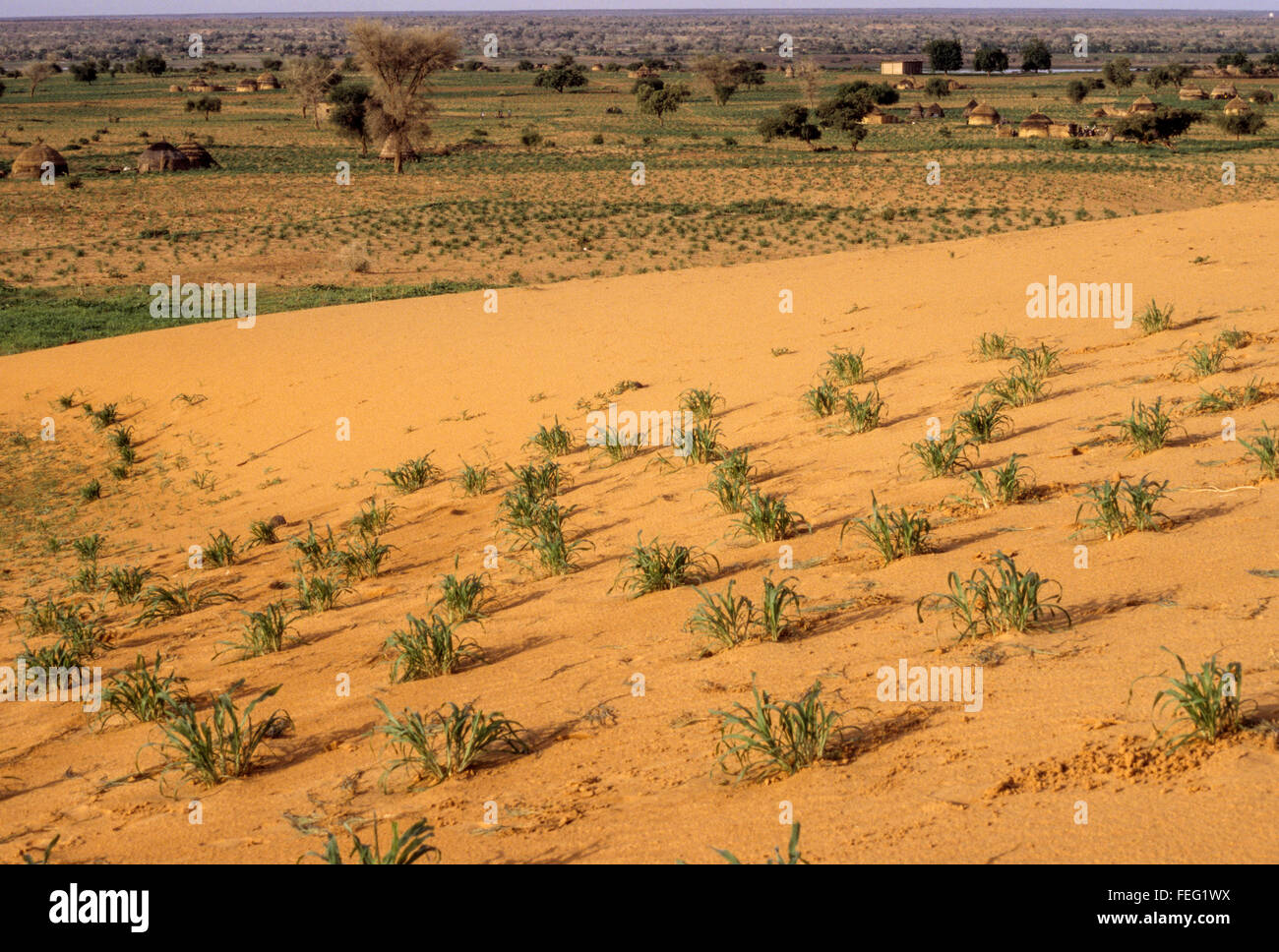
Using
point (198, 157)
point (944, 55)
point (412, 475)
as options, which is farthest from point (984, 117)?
point (944, 55)

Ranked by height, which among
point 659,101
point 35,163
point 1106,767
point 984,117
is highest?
point 659,101

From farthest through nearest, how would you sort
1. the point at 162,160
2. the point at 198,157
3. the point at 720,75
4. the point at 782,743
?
the point at 720,75
the point at 198,157
the point at 162,160
the point at 782,743

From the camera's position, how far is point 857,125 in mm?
56312

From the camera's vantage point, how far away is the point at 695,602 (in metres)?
6.00

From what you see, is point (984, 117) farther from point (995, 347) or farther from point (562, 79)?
point (995, 347)

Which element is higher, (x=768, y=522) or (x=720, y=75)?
(x=720, y=75)

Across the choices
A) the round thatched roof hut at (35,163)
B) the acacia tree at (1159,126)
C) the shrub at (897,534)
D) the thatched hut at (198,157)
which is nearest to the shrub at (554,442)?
the shrub at (897,534)

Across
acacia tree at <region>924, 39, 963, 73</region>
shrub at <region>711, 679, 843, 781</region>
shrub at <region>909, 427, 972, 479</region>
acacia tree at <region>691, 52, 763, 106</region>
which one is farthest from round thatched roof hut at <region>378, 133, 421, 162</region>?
acacia tree at <region>924, 39, 963, 73</region>

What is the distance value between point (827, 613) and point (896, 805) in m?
1.84

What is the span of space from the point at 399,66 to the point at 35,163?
15146 mm

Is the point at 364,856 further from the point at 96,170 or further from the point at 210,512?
the point at 96,170

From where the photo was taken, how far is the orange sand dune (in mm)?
3773

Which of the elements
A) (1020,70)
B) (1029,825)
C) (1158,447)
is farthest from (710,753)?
(1020,70)

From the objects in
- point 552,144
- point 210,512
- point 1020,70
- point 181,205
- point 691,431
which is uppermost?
point 1020,70
